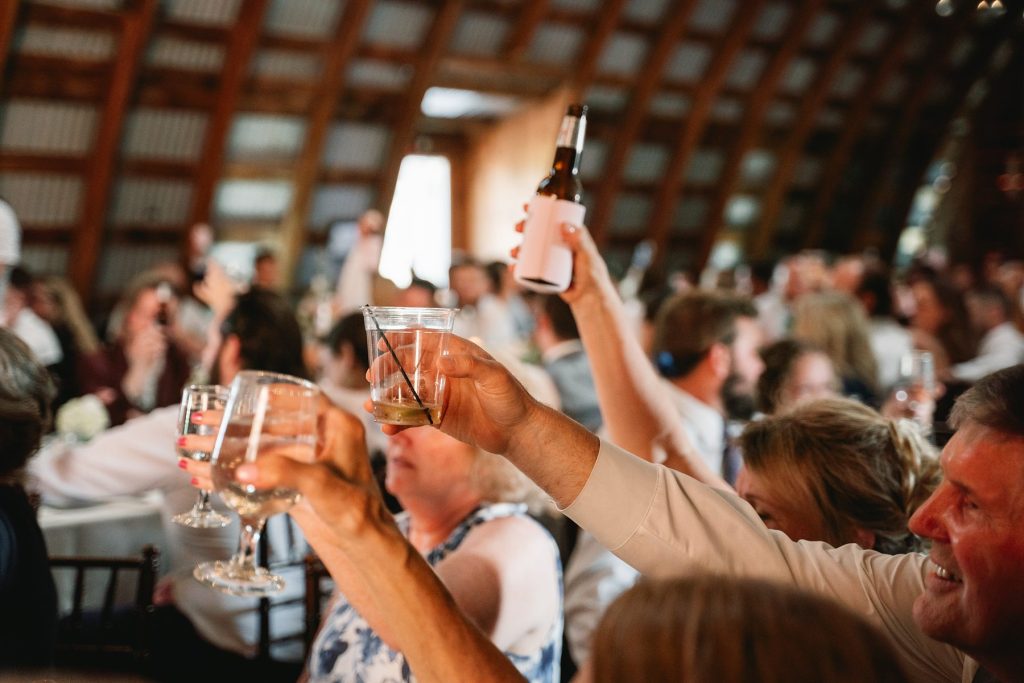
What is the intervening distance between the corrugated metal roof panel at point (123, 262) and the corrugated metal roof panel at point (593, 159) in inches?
165

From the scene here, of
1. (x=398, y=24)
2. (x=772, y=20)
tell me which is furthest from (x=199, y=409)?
(x=772, y=20)

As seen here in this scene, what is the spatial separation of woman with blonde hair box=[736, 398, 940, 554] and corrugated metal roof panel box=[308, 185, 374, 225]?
24.8 feet

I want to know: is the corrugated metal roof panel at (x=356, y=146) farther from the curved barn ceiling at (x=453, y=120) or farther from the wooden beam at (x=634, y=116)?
the wooden beam at (x=634, y=116)

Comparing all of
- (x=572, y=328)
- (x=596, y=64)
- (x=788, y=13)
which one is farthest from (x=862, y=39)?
(x=572, y=328)

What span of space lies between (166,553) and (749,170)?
9376mm

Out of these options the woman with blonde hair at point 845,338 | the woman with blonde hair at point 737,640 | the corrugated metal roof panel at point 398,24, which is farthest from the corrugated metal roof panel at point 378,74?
the woman with blonde hair at point 737,640

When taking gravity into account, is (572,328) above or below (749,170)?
below

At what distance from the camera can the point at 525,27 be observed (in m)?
8.71

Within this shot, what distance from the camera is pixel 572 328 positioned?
166 inches

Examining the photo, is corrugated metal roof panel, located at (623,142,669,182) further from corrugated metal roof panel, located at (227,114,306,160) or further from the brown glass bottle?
the brown glass bottle

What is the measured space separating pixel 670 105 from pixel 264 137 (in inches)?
172

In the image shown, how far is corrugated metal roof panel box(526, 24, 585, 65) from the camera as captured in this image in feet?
29.7

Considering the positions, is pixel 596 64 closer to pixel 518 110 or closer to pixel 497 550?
pixel 518 110

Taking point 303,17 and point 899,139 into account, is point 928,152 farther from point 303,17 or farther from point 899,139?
point 303,17
